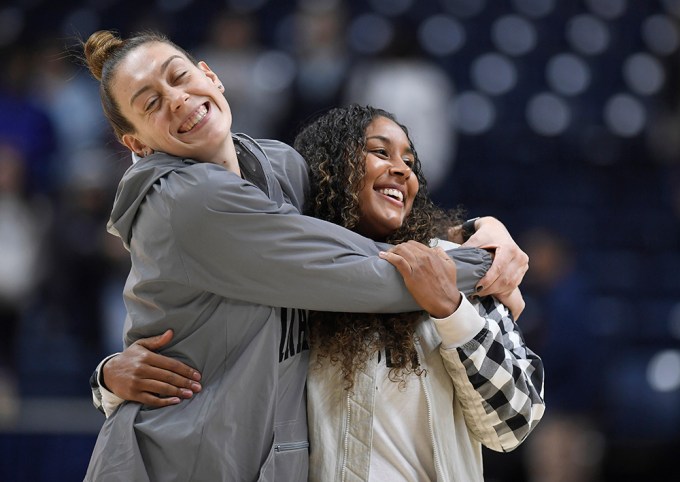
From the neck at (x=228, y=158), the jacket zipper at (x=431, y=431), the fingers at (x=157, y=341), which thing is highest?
the neck at (x=228, y=158)

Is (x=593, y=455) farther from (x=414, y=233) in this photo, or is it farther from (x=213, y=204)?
(x=213, y=204)

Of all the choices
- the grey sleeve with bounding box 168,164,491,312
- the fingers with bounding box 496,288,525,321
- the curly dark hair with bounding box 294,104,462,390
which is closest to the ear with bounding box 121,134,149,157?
the grey sleeve with bounding box 168,164,491,312

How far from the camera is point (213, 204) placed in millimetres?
2070

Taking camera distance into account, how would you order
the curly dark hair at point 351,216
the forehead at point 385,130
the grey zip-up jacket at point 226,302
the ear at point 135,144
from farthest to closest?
the forehead at point 385,130, the ear at point 135,144, the curly dark hair at point 351,216, the grey zip-up jacket at point 226,302

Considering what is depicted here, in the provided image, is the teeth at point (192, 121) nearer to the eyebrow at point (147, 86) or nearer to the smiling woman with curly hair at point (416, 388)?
the eyebrow at point (147, 86)

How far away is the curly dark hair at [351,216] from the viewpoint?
2.20m

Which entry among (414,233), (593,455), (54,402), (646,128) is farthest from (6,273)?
(646,128)

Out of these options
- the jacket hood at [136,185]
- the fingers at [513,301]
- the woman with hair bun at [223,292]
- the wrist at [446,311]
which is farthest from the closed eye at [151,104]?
the fingers at [513,301]

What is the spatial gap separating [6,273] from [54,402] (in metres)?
1.09

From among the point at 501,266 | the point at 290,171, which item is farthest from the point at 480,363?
the point at 290,171

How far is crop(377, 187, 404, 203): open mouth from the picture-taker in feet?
7.82

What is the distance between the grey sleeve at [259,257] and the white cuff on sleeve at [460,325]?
10cm

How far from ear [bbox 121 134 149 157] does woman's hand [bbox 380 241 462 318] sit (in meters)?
0.64

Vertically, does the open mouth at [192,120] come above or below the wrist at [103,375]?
above
